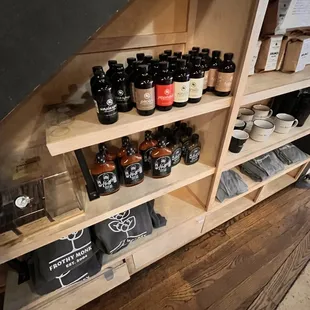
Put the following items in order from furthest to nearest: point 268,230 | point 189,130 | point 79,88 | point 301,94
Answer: point 268,230
point 301,94
point 189,130
point 79,88

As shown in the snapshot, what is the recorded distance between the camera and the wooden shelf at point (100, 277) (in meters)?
0.84

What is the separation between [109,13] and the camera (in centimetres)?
38

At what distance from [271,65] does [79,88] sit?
0.85m

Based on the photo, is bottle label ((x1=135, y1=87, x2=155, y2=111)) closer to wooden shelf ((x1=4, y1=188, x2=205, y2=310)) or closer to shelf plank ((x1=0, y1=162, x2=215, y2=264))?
shelf plank ((x1=0, y1=162, x2=215, y2=264))

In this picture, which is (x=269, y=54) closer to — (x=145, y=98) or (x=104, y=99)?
(x=145, y=98)

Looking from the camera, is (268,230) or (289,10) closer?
(289,10)

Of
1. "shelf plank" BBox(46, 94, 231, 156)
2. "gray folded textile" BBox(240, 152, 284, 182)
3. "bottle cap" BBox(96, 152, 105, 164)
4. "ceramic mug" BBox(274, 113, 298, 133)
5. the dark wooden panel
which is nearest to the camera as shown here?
the dark wooden panel

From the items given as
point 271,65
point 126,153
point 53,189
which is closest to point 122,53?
point 126,153

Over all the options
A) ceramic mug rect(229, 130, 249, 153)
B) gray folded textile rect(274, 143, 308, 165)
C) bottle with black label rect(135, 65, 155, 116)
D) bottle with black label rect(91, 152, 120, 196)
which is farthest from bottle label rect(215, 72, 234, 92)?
gray folded textile rect(274, 143, 308, 165)

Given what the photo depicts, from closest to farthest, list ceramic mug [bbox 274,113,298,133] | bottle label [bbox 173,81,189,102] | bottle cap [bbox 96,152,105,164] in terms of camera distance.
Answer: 1. bottle label [bbox 173,81,189,102]
2. bottle cap [bbox 96,152,105,164]
3. ceramic mug [bbox 274,113,298,133]

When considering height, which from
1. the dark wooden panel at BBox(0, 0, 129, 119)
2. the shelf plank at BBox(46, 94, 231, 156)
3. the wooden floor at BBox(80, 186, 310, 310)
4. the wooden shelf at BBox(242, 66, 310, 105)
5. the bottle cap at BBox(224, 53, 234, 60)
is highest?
the dark wooden panel at BBox(0, 0, 129, 119)

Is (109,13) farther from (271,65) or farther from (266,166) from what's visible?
(266,166)

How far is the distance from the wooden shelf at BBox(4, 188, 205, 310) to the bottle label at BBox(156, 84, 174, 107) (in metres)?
0.66

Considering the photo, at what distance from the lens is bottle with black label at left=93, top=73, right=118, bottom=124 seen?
1.83ft
